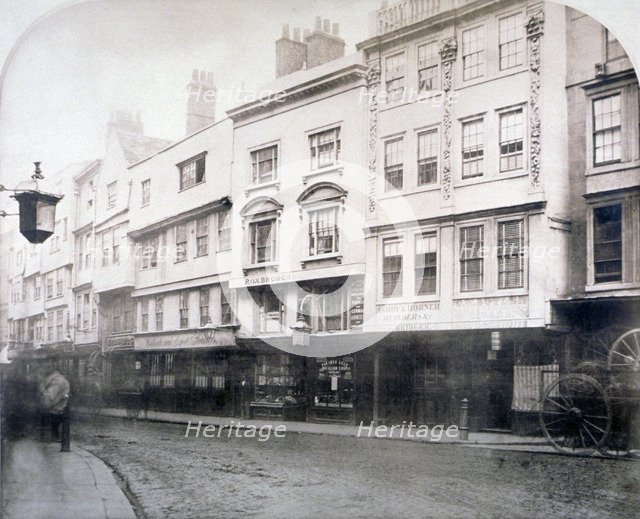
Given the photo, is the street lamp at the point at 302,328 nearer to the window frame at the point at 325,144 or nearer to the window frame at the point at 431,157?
the window frame at the point at 325,144

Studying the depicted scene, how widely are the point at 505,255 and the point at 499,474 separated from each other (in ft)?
4.90

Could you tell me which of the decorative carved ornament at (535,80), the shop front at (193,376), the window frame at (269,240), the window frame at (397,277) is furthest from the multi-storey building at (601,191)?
the shop front at (193,376)

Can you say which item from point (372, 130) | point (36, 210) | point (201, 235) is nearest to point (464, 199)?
point (372, 130)

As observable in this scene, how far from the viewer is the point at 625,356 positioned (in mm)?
4848

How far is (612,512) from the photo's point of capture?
15.2 feet

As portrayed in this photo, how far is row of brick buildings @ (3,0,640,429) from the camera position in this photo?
15.8 feet

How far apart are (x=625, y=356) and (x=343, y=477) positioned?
6.63 feet

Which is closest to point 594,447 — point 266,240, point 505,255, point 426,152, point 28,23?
point 505,255

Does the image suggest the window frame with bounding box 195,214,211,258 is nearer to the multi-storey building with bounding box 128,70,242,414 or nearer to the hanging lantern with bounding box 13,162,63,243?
the multi-storey building with bounding box 128,70,242,414

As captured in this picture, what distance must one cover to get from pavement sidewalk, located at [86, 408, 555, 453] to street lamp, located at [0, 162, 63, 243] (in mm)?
1391

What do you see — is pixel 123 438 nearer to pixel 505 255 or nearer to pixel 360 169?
pixel 360 169

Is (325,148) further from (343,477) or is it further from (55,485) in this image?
(55,485)

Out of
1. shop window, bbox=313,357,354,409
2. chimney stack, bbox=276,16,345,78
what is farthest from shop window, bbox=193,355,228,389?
chimney stack, bbox=276,16,345,78

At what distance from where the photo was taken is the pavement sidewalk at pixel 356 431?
4852 mm
